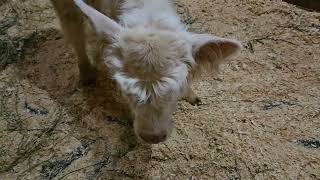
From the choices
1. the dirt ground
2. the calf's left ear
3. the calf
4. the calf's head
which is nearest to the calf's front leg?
the dirt ground

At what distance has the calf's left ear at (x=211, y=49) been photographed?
2529 millimetres

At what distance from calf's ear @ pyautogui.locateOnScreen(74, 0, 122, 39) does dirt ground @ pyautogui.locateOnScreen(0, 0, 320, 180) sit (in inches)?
36.3

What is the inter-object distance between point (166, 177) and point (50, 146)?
820 mm

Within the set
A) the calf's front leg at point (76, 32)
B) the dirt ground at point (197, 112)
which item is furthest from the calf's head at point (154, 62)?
the calf's front leg at point (76, 32)

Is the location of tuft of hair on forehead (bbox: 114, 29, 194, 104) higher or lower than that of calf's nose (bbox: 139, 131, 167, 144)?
higher

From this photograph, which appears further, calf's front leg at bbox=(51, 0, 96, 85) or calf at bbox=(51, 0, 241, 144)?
calf's front leg at bbox=(51, 0, 96, 85)

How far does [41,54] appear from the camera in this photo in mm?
3969

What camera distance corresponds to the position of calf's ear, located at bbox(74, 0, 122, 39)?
2596 mm

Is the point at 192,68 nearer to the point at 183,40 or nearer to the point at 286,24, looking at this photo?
the point at 183,40

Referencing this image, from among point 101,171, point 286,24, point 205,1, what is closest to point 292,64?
point 286,24

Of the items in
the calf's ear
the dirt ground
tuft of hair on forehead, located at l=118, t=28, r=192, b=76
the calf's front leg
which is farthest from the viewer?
the calf's front leg

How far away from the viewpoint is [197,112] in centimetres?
341

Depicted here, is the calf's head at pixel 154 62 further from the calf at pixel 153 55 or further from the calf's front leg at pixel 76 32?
the calf's front leg at pixel 76 32

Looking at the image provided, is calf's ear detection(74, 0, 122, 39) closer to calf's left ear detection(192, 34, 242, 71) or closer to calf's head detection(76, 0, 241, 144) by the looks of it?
calf's head detection(76, 0, 241, 144)
